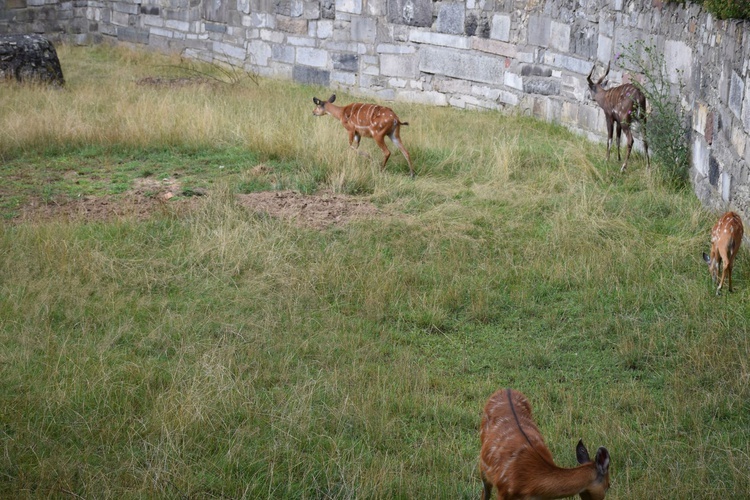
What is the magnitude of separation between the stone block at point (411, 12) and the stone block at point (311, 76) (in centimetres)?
171

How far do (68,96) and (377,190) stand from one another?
20.0ft

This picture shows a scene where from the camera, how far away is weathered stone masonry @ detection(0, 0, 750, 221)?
7.85 meters

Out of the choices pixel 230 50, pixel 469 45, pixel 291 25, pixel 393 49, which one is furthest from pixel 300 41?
pixel 469 45

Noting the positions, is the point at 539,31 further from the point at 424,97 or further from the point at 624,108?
the point at 624,108

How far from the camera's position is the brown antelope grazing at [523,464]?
3139 mm

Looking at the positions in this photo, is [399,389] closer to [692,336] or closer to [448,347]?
[448,347]

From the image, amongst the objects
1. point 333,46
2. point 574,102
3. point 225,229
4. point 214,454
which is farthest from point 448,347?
point 333,46

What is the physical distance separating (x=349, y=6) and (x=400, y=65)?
134 centimetres

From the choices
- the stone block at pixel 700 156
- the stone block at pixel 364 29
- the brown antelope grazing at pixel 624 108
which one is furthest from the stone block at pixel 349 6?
the stone block at pixel 700 156

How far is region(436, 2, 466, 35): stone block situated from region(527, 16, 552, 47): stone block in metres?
1.28

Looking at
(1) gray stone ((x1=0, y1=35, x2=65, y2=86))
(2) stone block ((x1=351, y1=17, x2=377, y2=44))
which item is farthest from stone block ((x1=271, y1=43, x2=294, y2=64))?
(1) gray stone ((x1=0, y1=35, x2=65, y2=86))

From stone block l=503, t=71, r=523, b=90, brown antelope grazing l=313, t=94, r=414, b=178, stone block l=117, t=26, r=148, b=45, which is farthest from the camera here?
stone block l=117, t=26, r=148, b=45

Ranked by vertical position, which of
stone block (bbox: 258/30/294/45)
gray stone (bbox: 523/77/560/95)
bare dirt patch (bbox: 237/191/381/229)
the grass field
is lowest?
the grass field

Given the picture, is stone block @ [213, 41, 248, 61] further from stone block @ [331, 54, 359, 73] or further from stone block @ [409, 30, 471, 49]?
stone block @ [409, 30, 471, 49]
